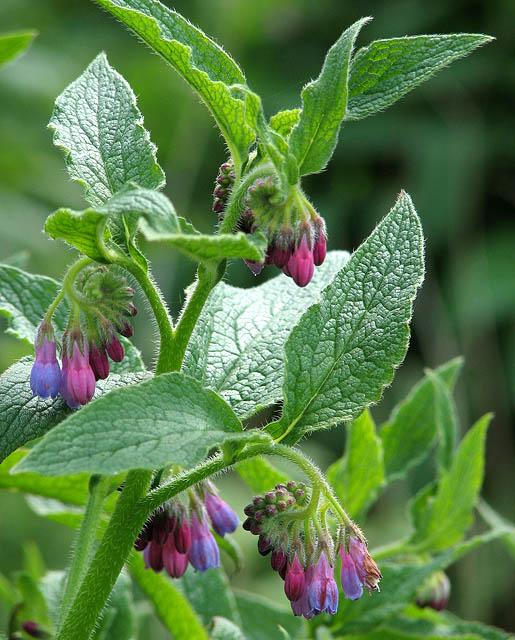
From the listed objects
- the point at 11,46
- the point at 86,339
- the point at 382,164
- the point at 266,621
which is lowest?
the point at 266,621

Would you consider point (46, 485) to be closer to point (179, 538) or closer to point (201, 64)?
point (179, 538)

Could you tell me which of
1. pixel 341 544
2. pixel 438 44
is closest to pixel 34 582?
pixel 341 544

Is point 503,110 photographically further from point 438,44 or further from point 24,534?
point 438,44

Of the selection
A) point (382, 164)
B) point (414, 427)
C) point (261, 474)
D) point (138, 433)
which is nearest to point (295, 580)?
point (138, 433)

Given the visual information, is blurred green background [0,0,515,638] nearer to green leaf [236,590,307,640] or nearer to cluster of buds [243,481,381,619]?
green leaf [236,590,307,640]

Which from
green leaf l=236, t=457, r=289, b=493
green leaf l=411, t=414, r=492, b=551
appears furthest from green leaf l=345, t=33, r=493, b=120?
green leaf l=411, t=414, r=492, b=551

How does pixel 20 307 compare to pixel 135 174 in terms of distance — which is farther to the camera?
pixel 20 307

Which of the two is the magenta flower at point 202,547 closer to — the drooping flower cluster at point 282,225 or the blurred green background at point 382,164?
the drooping flower cluster at point 282,225
